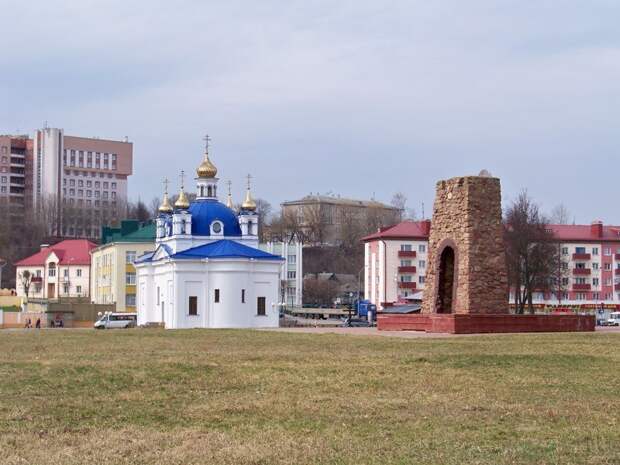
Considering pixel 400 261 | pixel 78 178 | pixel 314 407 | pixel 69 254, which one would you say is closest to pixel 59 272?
pixel 69 254

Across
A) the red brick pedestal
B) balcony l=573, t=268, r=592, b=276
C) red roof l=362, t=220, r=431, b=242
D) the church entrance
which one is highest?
red roof l=362, t=220, r=431, b=242

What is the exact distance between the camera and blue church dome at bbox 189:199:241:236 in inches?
2736

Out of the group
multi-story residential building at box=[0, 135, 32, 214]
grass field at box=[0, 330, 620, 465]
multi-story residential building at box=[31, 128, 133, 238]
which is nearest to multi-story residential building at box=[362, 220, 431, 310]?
multi-story residential building at box=[31, 128, 133, 238]

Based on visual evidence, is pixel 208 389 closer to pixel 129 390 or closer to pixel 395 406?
pixel 129 390

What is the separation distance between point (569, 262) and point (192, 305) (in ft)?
134

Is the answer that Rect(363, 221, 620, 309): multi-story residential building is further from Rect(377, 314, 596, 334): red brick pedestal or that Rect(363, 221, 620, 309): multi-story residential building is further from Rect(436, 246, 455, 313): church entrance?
Rect(377, 314, 596, 334): red brick pedestal

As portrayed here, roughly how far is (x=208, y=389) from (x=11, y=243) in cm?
12216

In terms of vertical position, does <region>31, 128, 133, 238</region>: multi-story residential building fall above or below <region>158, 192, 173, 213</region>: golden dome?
above

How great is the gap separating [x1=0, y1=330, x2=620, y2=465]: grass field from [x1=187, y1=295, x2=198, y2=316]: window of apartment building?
42490 mm

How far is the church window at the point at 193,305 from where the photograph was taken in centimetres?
6556

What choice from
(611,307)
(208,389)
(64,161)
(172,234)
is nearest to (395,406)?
(208,389)

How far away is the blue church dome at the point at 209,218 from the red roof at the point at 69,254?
38233 mm

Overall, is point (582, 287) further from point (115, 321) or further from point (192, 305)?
point (115, 321)

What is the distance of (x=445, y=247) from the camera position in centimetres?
3566
